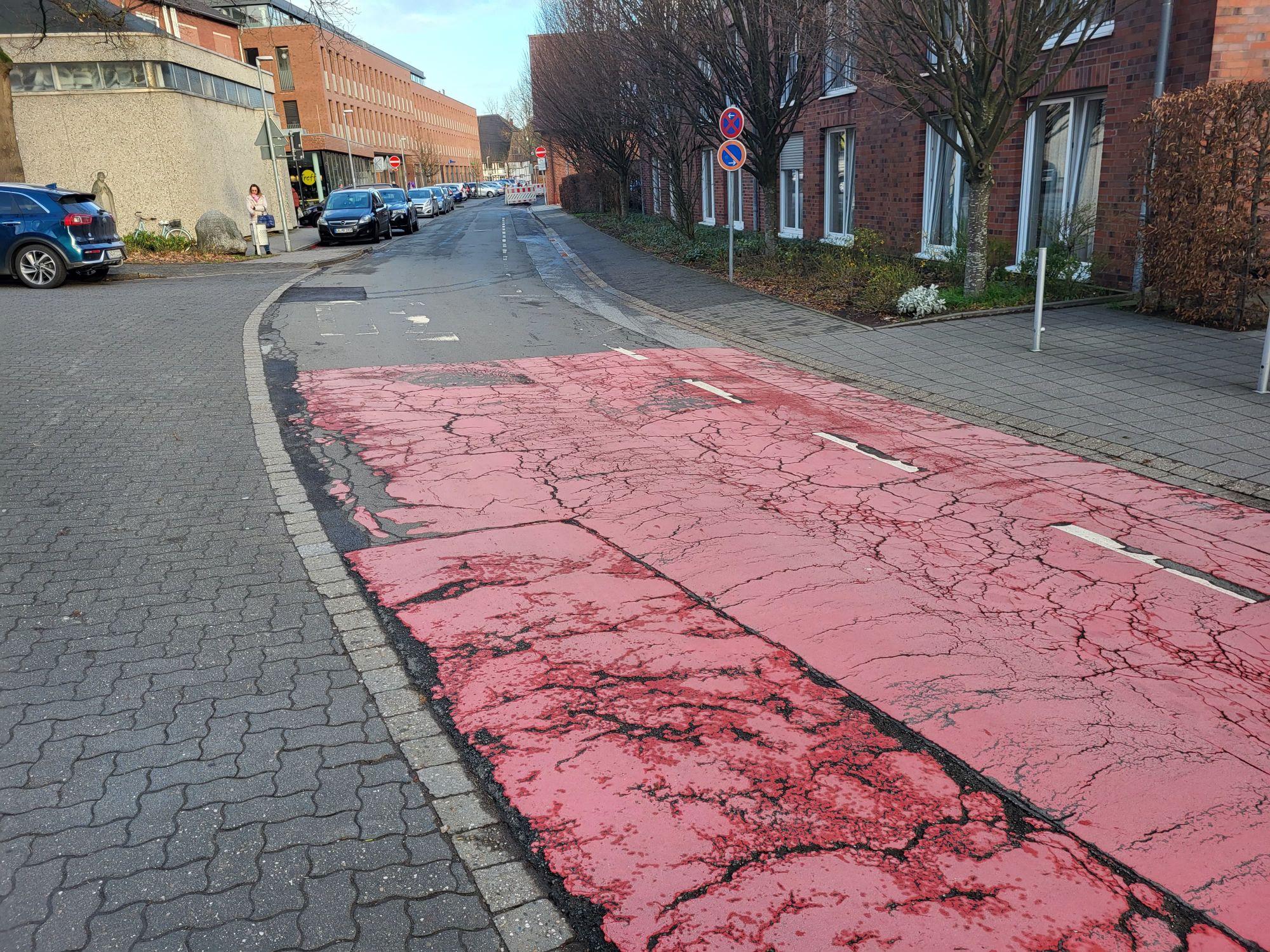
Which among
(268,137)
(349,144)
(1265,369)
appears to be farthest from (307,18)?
(349,144)

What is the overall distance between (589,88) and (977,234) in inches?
823

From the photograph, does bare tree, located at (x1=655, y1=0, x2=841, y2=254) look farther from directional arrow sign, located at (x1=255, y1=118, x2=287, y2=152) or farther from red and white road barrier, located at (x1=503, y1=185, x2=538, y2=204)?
red and white road barrier, located at (x1=503, y1=185, x2=538, y2=204)

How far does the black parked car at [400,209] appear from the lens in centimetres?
3619

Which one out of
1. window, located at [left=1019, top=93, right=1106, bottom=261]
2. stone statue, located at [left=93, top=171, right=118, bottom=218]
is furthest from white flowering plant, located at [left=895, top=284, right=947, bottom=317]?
stone statue, located at [left=93, top=171, right=118, bottom=218]

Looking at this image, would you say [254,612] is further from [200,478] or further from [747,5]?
[747,5]

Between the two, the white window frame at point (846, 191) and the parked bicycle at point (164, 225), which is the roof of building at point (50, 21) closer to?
the parked bicycle at point (164, 225)

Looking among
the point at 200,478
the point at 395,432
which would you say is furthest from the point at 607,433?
the point at 200,478

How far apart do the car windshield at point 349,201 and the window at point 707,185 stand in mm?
10969

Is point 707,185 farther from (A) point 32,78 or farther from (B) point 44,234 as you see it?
(B) point 44,234

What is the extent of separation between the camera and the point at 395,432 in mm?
7887

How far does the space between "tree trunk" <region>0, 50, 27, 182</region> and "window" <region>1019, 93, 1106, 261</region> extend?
22161 mm

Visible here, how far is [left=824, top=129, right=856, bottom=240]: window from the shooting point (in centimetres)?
2102

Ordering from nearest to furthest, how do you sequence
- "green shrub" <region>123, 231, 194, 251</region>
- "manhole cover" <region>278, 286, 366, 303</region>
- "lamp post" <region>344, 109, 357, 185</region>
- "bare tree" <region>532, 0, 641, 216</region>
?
"manhole cover" <region>278, 286, 366, 303</region> → "green shrub" <region>123, 231, 194, 251</region> → "bare tree" <region>532, 0, 641, 216</region> → "lamp post" <region>344, 109, 357, 185</region>

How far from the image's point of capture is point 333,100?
2547 inches
